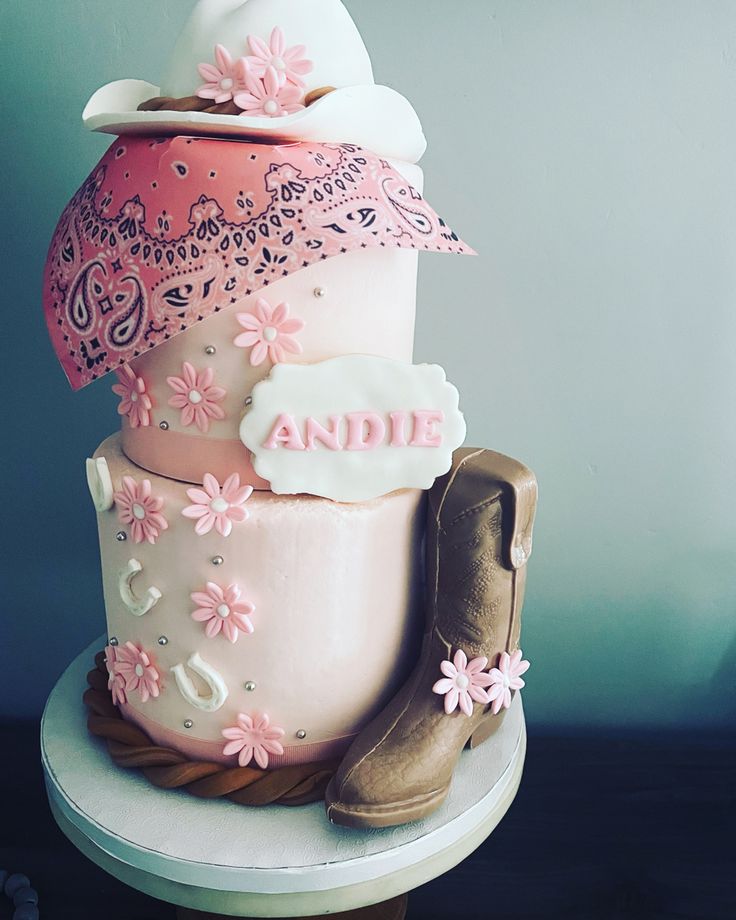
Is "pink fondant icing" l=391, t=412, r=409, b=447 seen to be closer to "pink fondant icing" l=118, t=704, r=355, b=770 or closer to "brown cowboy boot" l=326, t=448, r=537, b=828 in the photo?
"brown cowboy boot" l=326, t=448, r=537, b=828

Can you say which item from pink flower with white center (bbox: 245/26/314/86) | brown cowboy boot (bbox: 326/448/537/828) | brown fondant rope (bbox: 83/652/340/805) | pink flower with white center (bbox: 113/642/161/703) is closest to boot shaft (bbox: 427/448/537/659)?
brown cowboy boot (bbox: 326/448/537/828)

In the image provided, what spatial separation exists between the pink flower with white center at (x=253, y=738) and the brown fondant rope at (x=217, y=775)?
0.06 ft

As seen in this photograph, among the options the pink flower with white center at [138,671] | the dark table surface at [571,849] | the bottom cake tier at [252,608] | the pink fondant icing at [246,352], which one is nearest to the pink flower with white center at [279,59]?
the pink fondant icing at [246,352]

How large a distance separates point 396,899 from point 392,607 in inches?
17.6

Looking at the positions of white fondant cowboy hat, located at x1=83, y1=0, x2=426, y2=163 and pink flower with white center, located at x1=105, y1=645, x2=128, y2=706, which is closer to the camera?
white fondant cowboy hat, located at x1=83, y1=0, x2=426, y2=163

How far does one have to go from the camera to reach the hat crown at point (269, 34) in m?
0.76

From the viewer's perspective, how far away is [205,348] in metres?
0.79

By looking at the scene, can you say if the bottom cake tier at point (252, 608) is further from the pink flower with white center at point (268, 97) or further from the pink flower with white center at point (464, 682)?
the pink flower with white center at point (268, 97)

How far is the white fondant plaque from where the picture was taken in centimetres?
78

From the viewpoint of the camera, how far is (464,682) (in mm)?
896

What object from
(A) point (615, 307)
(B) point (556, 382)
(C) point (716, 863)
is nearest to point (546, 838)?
(C) point (716, 863)

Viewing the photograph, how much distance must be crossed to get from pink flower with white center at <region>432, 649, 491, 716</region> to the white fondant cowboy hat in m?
0.55

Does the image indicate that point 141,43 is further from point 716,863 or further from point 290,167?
point 716,863

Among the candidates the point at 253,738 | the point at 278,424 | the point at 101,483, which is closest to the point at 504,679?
the point at 253,738
